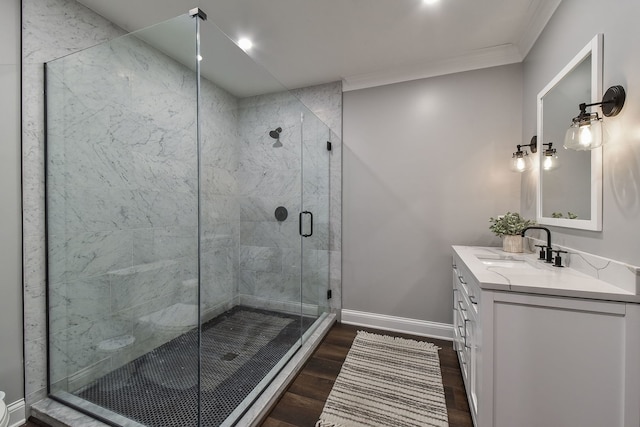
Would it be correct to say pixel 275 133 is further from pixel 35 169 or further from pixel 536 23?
pixel 536 23

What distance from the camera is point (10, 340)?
1.42 m

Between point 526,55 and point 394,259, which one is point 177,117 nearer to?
point 394,259

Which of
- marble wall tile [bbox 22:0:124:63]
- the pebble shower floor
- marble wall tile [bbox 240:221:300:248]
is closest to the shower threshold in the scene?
the pebble shower floor

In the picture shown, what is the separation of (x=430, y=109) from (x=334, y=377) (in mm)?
2507

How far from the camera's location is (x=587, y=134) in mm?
1262

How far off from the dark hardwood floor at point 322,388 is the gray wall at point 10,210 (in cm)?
38

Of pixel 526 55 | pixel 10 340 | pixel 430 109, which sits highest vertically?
pixel 526 55

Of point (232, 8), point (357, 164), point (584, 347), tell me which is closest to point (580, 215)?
point (584, 347)

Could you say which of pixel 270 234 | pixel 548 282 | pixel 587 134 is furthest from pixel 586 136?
pixel 270 234

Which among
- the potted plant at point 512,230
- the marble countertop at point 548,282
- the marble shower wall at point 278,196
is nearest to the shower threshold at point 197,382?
the marble shower wall at point 278,196

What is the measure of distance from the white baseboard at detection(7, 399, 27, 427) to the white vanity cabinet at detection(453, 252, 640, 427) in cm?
242

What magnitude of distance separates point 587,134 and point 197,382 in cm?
248

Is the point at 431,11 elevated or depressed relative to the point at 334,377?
elevated

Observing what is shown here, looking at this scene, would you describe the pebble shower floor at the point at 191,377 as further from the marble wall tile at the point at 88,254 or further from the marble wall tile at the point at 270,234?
the marble wall tile at the point at 270,234
